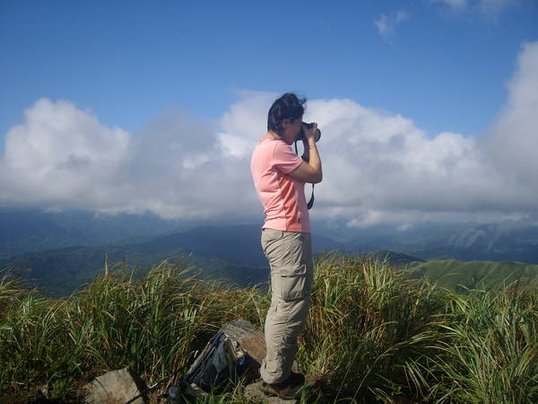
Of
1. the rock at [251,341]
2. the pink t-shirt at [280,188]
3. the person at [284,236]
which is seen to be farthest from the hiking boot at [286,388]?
the pink t-shirt at [280,188]

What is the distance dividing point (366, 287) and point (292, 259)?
2.07m

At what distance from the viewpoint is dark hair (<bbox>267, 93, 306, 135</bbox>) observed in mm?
4051

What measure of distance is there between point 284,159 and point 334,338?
8.32 ft

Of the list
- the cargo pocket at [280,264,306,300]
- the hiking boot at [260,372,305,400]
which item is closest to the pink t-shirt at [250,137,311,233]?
the cargo pocket at [280,264,306,300]

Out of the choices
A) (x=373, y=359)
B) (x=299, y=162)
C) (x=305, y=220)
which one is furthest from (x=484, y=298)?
(x=299, y=162)

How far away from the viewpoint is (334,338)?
4969 mm

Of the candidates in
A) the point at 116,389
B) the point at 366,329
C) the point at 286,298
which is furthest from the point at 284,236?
the point at 116,389

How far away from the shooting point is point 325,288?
545 cm

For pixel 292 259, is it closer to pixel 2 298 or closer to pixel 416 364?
pixel 416 364

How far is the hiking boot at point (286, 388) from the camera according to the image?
3.84 metres

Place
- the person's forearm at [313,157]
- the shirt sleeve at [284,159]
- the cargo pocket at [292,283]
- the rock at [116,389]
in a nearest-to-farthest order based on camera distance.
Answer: the cargo pocket at [292,283]
the shirt sleeve at [284,159]
the person's forearm at [313,157]
the rock at [116,389]

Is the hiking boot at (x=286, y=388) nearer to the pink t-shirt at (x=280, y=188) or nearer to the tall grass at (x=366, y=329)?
the tall grass at (x=366, y=329)

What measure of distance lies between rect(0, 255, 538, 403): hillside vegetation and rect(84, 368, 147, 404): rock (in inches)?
9.5

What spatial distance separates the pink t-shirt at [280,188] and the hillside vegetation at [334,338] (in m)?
1.75
